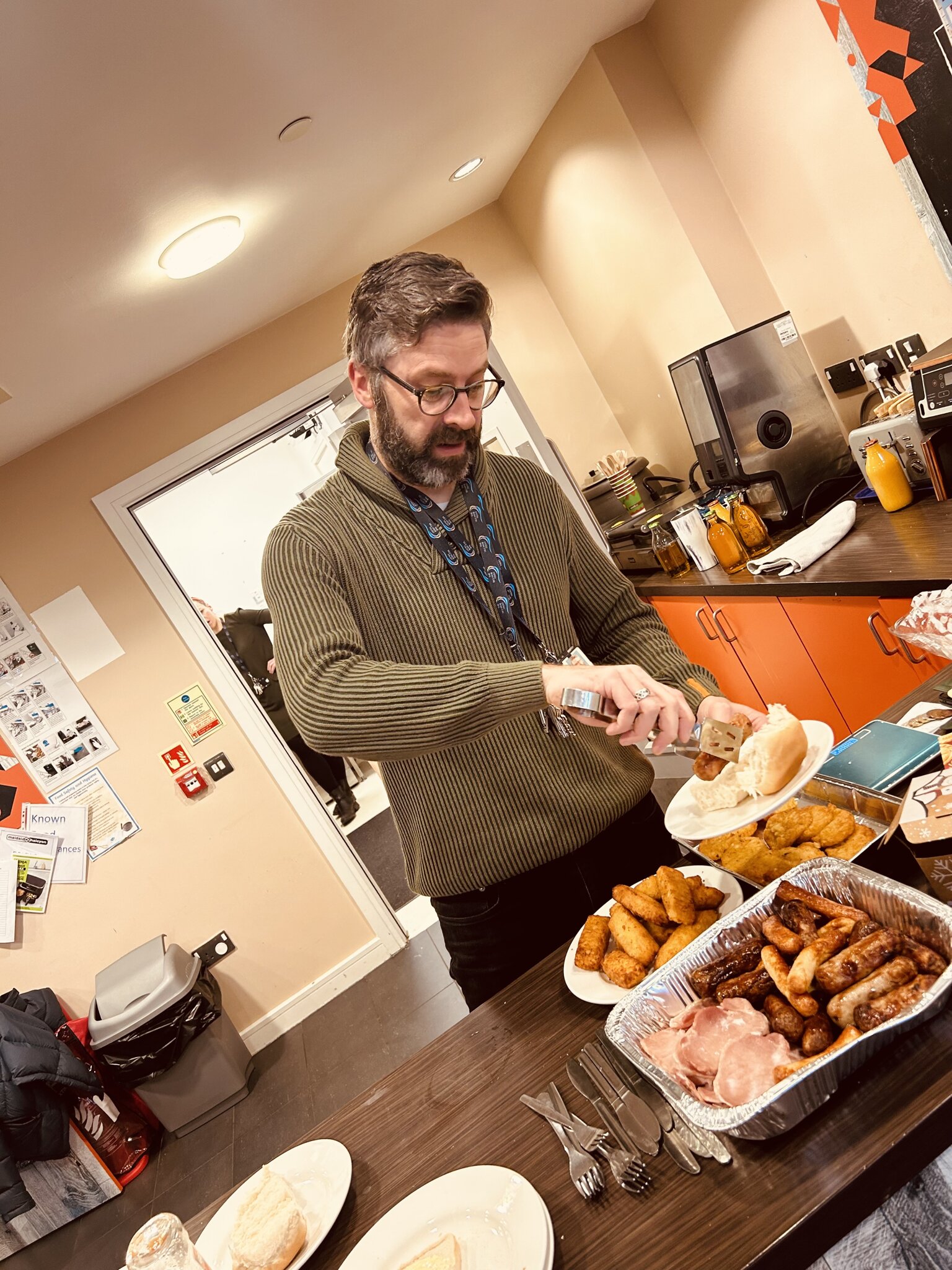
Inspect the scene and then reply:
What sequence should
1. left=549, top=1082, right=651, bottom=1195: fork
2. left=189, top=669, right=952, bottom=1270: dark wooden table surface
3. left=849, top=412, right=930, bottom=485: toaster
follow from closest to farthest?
left=189, top=669, right=952, bottom=1270: dark wooden table surface → left=549, top=1082, right=651, bottom=1195: fork → left=849, top=412, right=930, bottom=485: toaster

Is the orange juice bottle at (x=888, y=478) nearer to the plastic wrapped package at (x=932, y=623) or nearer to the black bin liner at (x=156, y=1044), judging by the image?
the plastic wrapped package at (x=932, y=623)

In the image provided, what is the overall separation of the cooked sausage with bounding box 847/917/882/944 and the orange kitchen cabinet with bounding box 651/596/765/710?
2224 millimetres

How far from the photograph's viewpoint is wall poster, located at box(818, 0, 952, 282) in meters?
2.07

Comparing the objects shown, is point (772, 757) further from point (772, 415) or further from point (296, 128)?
point (296, 128)

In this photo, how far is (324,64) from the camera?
7.58 feet

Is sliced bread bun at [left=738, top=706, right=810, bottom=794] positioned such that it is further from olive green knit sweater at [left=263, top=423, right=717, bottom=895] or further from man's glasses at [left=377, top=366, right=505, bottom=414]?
man's glasses at [left=377, top=366, right=505, bottom=414]

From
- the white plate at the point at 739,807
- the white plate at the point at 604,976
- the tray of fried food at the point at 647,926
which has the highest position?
the white plate at the point at 739,807

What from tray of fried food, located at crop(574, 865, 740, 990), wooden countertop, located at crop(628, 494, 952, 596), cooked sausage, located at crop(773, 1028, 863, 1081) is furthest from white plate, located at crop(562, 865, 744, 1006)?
wooden countertop, located at crop(628, 494, 952, 596)

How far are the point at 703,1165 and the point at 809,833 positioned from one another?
0.43 m

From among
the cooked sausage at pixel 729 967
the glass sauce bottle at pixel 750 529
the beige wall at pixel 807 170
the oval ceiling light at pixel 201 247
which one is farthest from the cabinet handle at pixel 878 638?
the oval ceiling light at pixel 201 247

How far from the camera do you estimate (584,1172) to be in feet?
2.89

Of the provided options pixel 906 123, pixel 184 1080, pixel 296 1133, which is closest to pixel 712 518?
pixel 906 123

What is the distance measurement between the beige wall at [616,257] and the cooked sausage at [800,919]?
2.76 meters

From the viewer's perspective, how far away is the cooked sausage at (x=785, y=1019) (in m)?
0.82
